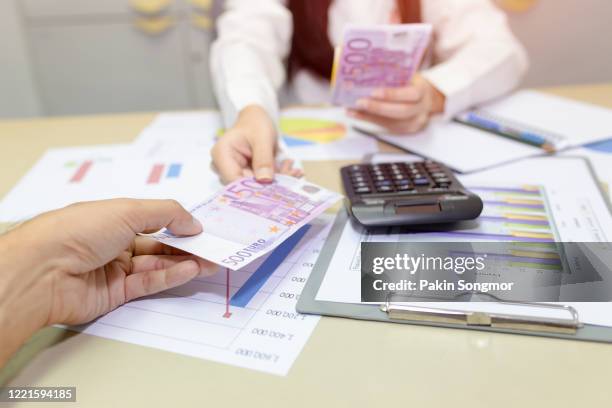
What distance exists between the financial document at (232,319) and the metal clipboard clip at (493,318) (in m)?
0.06

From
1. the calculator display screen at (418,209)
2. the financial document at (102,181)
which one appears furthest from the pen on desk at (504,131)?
the financial document at (102,181)

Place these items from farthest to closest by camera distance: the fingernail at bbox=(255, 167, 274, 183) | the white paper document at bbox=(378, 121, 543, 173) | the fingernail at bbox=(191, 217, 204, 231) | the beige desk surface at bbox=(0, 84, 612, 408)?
1. the white paper document at bbox=(378, 121, 543, 173)
2. the fingernail at bbox=(255, 167, 274, 183)
3. the fingernail at bbox=(191, 217, 204, 231)
4. the beige desk surface at bbox=(0, 84, 612, 408)

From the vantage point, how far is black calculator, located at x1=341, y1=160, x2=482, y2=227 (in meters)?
0.49

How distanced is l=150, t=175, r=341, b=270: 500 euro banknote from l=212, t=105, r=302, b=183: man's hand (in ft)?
0.07

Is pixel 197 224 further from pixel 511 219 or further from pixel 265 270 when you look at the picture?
pixel 511 219

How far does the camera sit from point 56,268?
1.25 feet

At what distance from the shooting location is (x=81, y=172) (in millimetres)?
696

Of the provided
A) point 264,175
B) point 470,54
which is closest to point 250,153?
point 264,175

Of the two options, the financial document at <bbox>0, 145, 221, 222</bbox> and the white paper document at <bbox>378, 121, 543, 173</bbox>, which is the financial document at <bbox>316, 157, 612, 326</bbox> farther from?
the financial document at <bbox>0, 145, 221, 222</bbox>

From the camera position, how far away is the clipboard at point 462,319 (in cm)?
36

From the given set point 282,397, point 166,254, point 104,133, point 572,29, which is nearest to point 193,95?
point 104,133

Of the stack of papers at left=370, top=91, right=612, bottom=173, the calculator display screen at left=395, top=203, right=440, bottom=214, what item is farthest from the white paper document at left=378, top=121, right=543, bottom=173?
the calculator display screen at left=395, top=203, right=440, bottom=214

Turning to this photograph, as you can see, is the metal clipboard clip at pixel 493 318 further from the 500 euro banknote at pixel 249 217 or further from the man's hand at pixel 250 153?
the man's hand at pixel 250 153

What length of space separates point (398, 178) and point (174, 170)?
11.6 inches
